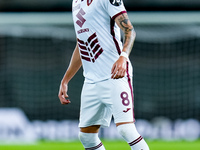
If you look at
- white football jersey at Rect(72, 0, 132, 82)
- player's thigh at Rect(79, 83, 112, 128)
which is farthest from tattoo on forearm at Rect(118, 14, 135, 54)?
player's thigh at Rect(79, 83, 112, 128)

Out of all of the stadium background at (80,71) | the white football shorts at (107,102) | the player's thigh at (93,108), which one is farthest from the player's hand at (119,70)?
the stadium background at (80,71)

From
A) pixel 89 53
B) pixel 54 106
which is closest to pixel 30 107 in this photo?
pixel 54 106

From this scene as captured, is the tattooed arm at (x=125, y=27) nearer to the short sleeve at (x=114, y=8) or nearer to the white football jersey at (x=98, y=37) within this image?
the short sleeve at (x=114, y=8)

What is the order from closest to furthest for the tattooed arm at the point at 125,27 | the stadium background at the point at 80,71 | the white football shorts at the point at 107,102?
the tattooed arm at the point at 125,27
the white football shorts at the point at 107,102
the stadium background at the point at 80,71

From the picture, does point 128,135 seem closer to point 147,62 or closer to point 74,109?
point 74,109

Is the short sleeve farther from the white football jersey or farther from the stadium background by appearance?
the stadium background

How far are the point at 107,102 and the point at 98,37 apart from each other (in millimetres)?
524

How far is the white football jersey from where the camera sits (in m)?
3.76

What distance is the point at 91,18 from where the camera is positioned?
12.5ft

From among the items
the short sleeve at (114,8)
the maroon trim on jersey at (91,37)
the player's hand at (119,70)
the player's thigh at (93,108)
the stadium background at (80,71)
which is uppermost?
the short sleeve at (114,8)

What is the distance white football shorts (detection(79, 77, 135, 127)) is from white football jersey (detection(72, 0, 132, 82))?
0.29 feet

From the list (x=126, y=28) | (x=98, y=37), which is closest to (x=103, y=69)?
(x=98, y=37)

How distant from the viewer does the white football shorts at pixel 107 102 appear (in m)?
3.65

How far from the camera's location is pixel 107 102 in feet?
12.4
